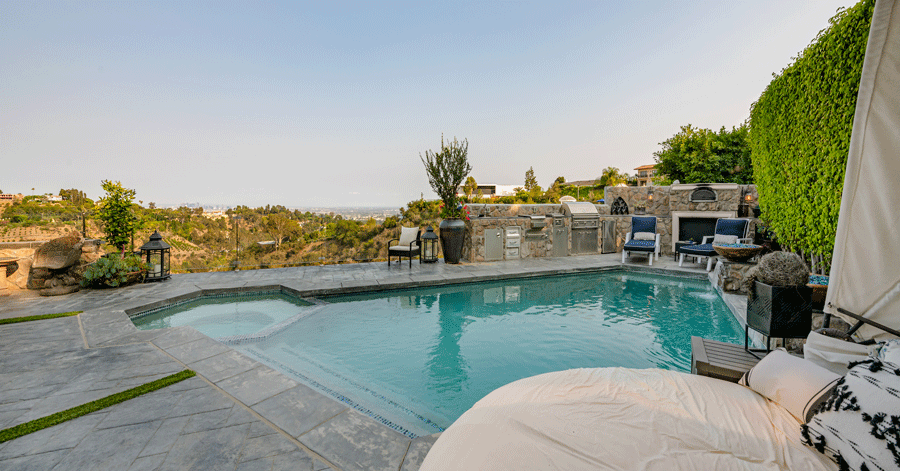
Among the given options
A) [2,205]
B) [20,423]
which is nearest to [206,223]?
[2,205]

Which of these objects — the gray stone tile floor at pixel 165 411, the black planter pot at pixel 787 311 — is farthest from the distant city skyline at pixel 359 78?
the gray stone tile floor at pixel 165 411

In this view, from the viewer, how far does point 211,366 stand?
2.81 m

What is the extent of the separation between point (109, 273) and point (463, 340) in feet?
19.3

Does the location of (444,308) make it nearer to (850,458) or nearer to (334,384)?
(334,384)

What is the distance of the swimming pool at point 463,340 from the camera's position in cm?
283

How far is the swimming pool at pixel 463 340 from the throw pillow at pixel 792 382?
176 cm

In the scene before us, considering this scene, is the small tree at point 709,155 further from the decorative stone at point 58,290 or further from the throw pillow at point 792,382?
the decorative stone at point 58,290

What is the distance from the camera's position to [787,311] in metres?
1.99

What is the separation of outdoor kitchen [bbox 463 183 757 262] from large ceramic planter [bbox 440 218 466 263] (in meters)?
0.44

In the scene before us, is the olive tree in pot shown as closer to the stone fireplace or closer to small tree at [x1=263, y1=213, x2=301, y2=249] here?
small tree at [x1=263, y1=213, x2=301, y2=249]

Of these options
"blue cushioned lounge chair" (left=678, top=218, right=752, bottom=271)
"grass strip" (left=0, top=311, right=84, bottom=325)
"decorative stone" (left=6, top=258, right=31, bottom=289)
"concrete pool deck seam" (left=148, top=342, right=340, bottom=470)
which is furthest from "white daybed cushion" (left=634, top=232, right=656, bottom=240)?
"decorative stone" (left=6, top=258, right=31, bottom=289)

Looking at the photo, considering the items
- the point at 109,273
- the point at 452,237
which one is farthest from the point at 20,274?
the point at 452,237

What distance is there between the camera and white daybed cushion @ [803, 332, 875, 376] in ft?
4.75

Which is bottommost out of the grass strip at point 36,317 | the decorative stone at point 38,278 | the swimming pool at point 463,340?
the swimming pool at point 463,340
